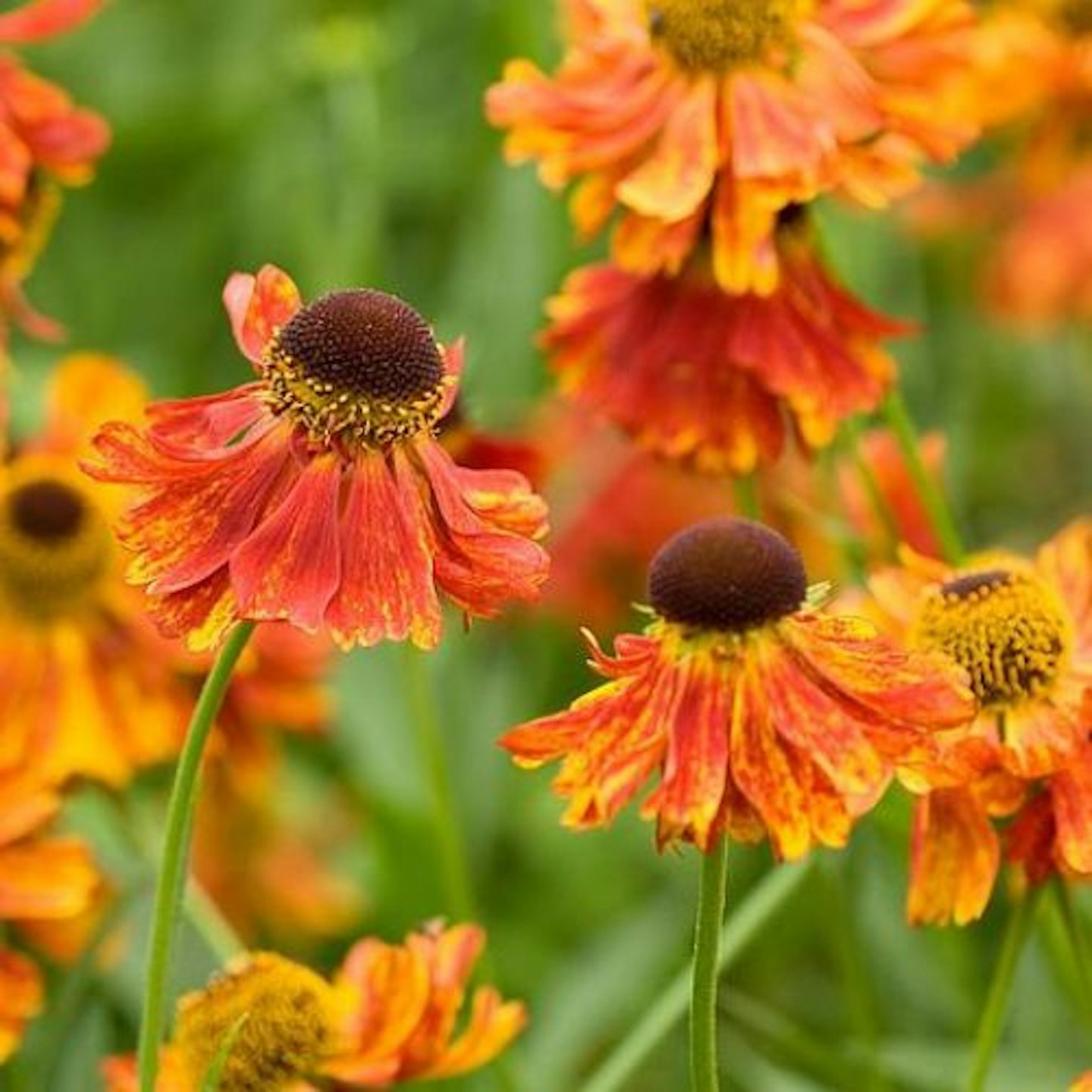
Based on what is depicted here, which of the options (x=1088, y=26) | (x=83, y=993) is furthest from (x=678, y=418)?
(x=1088, y=26)

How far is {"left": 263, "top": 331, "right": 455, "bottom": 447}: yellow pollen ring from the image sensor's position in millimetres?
1053

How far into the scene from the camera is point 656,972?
2.03 m

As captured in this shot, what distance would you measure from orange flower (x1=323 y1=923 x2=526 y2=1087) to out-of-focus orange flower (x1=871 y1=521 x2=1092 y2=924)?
17cm

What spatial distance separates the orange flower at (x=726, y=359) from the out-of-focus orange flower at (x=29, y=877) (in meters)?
0.36

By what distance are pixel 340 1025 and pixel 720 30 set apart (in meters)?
0.56

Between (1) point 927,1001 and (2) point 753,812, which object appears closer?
(2) point 753,812

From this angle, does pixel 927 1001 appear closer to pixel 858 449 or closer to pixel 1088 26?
pixel 858 449

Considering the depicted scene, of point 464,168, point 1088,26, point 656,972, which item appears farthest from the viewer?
point 464,168

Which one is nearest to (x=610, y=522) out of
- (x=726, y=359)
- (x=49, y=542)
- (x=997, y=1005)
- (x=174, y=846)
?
(x=49, y=542)

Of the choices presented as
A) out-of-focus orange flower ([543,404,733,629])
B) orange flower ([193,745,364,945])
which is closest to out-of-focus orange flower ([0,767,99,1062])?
orange flower ([193,745,364,945])

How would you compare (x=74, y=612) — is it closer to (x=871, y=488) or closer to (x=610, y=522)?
(x=871, y=488)

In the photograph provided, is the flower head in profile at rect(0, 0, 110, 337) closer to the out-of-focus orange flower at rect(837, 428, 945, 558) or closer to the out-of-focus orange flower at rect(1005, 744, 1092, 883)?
the out-of-focus orange flower at rect(837, 428, 945, 558)

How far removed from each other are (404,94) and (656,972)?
5.46 ft

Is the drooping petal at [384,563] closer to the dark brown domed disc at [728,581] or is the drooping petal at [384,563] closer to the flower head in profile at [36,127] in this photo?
the dark brown domed disc at [728,581]
